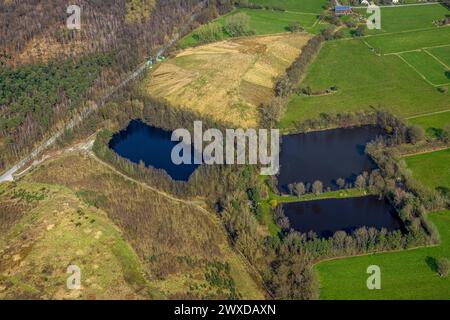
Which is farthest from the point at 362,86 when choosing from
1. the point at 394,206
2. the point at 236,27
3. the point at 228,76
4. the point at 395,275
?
the point at 395,275

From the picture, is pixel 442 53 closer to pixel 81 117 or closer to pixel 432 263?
pixel 432 263

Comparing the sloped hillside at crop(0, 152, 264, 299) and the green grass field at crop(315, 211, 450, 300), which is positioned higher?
the sloped hillside at crop(0, 152, 264, 299)

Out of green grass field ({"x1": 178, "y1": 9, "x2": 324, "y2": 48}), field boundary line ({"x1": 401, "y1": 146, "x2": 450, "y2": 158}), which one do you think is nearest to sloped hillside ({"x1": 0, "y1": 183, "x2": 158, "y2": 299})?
field boundary line ({"x1": 401, "y1": 146, "x2": 450, "y2": 158})

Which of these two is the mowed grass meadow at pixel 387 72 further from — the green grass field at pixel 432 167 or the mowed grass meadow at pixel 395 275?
the mowed grass meadow at pixel 395 275

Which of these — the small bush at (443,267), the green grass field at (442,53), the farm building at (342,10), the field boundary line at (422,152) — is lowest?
the small bush at (443,267)

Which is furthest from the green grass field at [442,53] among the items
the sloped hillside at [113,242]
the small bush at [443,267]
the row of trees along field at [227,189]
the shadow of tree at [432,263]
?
the sloped hillside at [113,242]

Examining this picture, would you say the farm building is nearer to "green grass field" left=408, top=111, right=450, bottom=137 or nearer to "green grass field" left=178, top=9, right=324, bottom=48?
"green grass field" left=178, top=9, right=324, bottom=48

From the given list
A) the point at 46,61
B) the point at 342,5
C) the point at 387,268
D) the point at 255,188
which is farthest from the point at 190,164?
the point at 342,5
